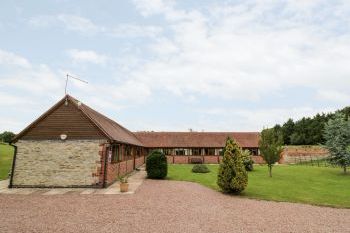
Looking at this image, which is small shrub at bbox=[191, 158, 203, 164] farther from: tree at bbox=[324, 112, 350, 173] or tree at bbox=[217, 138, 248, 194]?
tree at bbox=[217, 138, 248, 194]

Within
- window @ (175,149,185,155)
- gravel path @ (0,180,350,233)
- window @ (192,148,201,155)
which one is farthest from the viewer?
window @ (175,149,185,155)

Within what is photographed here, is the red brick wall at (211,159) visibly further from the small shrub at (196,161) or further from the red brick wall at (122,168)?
the red brick wall at (122,168)

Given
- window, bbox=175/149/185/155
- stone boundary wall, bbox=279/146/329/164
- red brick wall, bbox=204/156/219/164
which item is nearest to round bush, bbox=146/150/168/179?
window, bbox=175/149/185/155

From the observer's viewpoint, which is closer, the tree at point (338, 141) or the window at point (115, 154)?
the window at point (115, 154)

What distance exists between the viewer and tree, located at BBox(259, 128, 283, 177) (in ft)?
88.8

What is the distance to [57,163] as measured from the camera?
19578 mm

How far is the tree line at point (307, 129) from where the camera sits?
78.2 meters

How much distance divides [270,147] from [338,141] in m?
11.4

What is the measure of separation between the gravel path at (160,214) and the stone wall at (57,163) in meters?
3.26

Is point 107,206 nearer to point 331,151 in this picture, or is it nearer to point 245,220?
point 245,220

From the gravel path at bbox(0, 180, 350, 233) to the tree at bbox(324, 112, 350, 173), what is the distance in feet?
71.0

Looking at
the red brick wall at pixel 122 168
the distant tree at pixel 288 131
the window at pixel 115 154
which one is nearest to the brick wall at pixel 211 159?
the red brick wall at pixel 122 168

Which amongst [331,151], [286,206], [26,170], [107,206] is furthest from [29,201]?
[331,151]

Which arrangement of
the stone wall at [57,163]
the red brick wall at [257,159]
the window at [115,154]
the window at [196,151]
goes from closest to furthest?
the stone wall at [57,163]
the window at [115,154]
the red brick wall at [257,159]
the window at [196,151]
